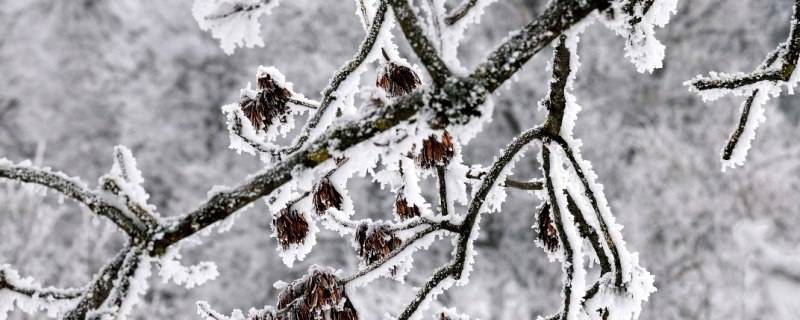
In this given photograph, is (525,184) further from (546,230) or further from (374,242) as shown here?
(374,242)

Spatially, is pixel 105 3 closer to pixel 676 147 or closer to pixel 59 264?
pixel 59 264

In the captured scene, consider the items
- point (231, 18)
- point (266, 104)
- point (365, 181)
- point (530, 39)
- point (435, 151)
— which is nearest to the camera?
point (530, 39)

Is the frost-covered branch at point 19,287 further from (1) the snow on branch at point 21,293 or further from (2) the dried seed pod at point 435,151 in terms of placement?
(2) the dried seed pod at point 435,151

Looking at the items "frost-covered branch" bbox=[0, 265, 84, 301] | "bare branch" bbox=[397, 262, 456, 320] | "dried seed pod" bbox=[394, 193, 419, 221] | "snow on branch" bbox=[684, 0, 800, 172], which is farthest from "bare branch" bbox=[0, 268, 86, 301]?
"snow on branch" bbox=[684, 0, 800, 172]

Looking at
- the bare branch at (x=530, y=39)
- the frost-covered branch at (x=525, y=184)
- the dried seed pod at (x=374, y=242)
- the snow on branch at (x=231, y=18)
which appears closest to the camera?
the bare branch at (x=530, y=39)

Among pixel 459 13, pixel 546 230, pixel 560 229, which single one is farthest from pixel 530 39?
pixel 546 230

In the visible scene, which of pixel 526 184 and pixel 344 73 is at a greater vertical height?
pixel 344 73

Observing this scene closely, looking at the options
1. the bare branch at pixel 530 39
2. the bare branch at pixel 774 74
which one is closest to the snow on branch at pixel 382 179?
the bare branch at pixel 530 39

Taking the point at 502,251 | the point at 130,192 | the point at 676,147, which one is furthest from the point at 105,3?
the point at 130,192
